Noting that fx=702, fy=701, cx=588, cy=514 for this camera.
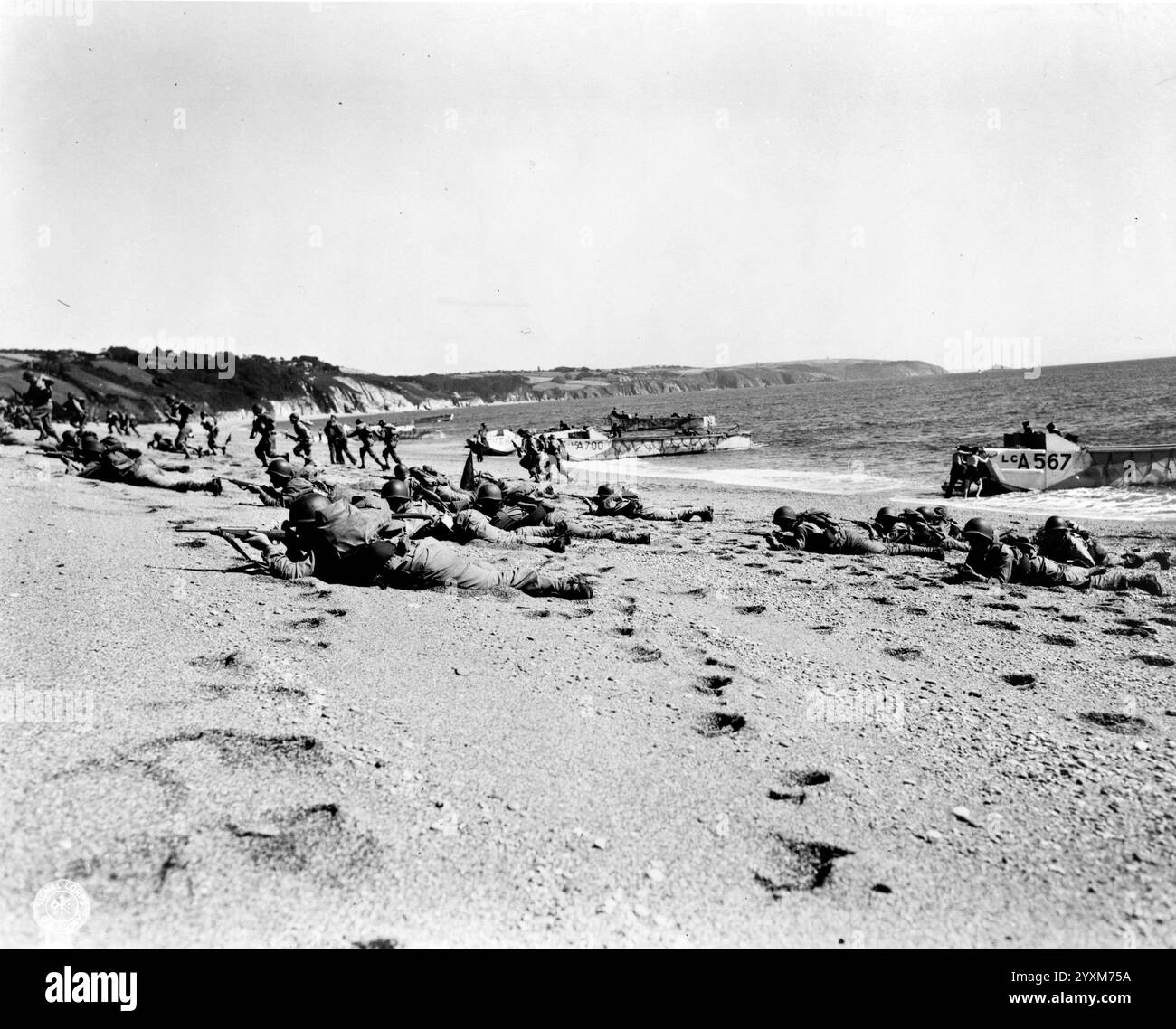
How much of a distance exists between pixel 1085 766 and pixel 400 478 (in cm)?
1080

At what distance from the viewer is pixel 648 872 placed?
325 cm

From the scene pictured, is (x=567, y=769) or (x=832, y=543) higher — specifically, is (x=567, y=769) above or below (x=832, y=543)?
below

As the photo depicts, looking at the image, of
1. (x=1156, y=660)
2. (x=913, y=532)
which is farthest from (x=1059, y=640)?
(x=913, y=532)

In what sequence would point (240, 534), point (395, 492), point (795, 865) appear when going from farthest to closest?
1. point (395, 492)
2. point (240, 534)
3. point (795, 865)

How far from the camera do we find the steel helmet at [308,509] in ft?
24.6

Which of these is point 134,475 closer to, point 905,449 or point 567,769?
point 567,769

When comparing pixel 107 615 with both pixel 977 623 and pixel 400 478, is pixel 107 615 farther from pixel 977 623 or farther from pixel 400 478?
pixel 977 623

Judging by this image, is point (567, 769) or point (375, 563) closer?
point (567, 769)

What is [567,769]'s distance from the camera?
13.4ft

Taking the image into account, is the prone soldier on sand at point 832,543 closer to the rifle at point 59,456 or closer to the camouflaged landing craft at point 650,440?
the rifle at point 59,456

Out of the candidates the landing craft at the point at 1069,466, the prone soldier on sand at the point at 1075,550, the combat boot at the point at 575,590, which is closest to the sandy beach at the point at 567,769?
the combat boot at the point at 575,590

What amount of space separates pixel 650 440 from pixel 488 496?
2809cm

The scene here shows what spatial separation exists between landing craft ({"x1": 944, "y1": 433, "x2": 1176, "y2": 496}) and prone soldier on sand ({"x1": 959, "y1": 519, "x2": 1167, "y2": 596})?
1072 centimetres

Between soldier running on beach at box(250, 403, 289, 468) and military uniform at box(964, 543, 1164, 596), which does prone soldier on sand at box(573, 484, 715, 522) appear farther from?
soldier running on beach at box(250, 403, 289, 468)
